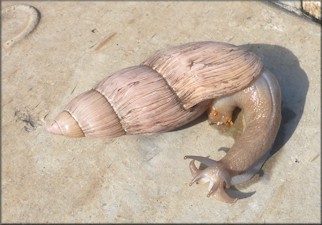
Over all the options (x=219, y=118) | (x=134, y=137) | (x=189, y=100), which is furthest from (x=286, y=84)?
(x=134, y=137)

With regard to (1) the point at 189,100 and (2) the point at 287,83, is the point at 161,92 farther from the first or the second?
(2) the point at 287,83

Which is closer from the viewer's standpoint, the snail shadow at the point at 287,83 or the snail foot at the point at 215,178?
the snail foot at the point at 215,178

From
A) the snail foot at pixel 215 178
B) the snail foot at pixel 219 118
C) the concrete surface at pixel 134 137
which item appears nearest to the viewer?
the snail foot at pixel 215 178

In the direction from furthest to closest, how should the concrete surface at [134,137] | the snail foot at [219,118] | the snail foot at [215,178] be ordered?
the snail foot at [219,118]
the concrete surface at [134,137]
the snail foot at [215,178]

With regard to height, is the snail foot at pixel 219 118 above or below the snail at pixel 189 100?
below

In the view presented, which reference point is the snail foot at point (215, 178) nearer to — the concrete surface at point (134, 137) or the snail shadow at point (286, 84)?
the concrete surface at point (134, 137)

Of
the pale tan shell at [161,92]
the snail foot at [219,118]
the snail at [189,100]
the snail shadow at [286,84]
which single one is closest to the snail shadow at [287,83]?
the snail shadow at [286,84]

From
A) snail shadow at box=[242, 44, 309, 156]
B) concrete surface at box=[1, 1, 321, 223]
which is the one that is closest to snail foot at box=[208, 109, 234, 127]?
concrete surface at box=[1, 1, 321, 223]
